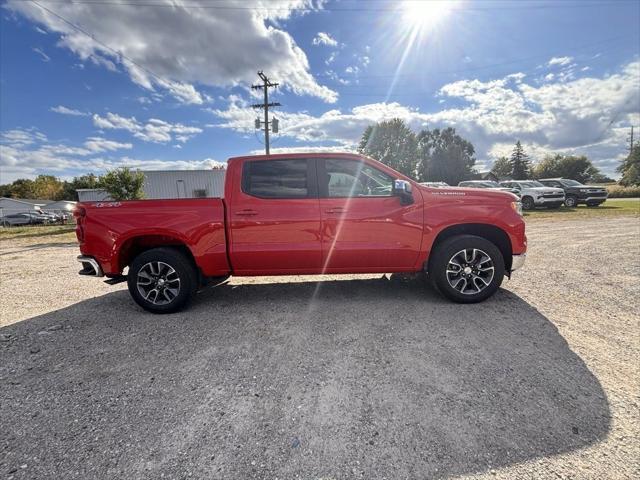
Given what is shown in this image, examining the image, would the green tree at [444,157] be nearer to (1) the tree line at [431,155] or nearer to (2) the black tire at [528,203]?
(1) the tree line at [431,155]

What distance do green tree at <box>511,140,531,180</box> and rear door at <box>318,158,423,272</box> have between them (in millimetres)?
83828

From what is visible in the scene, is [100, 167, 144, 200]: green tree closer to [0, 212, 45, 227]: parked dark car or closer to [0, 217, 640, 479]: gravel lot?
[0, 217, 640, 479]: gravel lot

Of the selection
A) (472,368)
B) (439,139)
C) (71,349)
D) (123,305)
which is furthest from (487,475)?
(439,139)

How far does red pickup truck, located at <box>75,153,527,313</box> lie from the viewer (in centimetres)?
388

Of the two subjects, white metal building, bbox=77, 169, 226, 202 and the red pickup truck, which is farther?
white metal building, bbox=77, 169, 226, 202

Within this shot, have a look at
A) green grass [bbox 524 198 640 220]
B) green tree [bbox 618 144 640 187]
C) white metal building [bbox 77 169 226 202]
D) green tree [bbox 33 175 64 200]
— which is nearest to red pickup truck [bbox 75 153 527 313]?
green grass [bbox 524 198 640 220]

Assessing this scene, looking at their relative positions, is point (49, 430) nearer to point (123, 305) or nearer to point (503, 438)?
point (123, 305)

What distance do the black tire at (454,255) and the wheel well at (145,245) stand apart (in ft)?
10.4

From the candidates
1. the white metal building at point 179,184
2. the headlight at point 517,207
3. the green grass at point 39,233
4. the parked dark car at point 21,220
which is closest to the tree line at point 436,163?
the parked dark car at point 21,220

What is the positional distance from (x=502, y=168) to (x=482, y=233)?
91784mm

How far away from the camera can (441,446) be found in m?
1.87

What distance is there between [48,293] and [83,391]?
3.59 m

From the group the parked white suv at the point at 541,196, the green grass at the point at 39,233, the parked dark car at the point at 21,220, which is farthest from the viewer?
the parked dark car at the point at 21,220

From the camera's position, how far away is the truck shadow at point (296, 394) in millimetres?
1818
